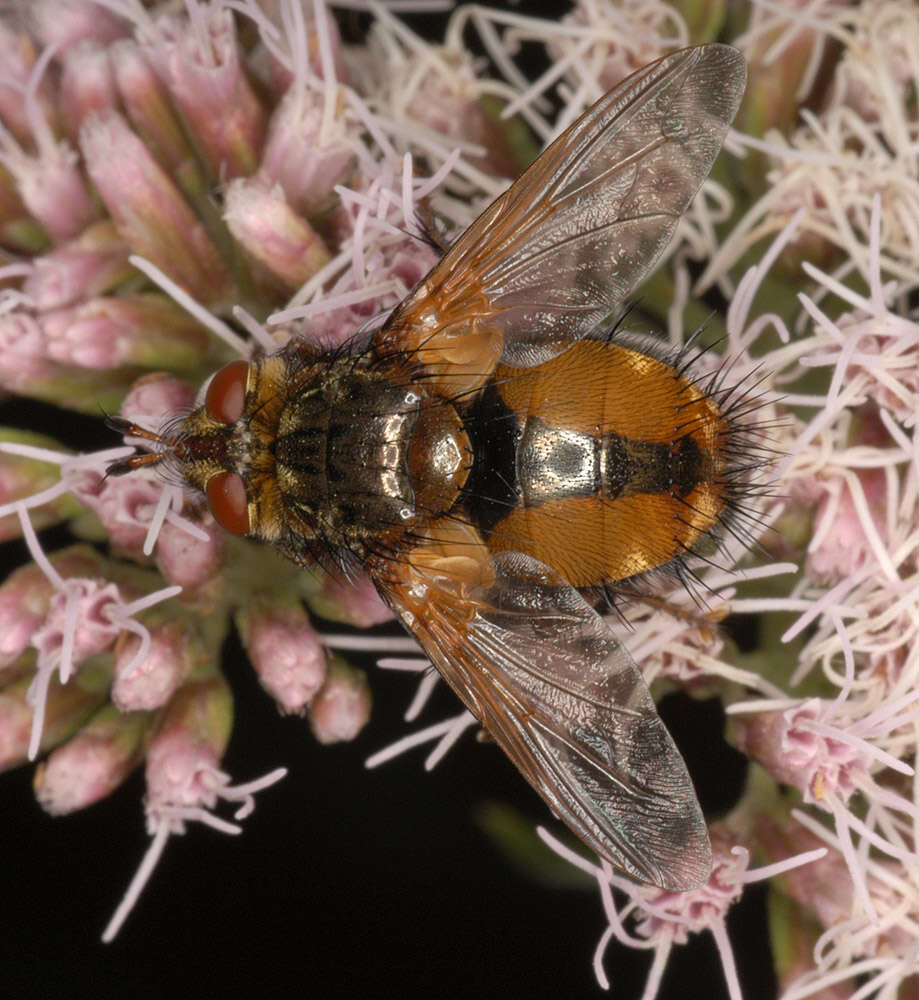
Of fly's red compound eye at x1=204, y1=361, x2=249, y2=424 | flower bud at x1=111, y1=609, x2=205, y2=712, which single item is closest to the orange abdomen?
fly's red compound eye at x1=204, y1=361, x2=249, y2=424

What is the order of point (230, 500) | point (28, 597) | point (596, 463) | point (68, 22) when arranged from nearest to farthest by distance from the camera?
point (596, 463) < point (230, 500) < point (28, 597) < point (68, 22)

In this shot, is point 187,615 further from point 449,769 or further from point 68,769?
point 449,769

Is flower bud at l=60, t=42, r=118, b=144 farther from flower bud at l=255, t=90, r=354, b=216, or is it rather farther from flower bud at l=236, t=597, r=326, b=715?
flower bud at l=236, t=597, r=326, b=715

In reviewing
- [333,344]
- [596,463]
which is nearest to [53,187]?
[333,344]

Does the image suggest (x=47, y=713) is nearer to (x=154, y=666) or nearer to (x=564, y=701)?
(x=154, y=666)

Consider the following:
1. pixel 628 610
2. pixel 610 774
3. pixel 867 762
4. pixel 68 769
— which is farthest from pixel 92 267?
pixel 867 762

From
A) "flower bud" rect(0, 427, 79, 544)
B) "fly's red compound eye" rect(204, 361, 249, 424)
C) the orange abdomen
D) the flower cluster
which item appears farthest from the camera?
"flower bud" rect(0, 427, 79, 544)

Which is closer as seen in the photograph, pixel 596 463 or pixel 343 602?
pixel 596 463
